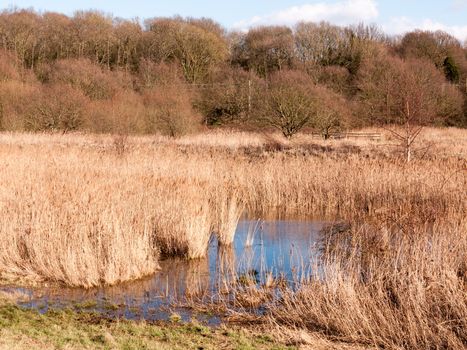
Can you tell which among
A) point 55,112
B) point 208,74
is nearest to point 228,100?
point 208,74

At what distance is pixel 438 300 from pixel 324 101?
20612 mm

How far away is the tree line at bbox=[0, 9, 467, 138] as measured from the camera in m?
25.6

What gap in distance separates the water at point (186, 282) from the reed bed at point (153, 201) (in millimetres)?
260

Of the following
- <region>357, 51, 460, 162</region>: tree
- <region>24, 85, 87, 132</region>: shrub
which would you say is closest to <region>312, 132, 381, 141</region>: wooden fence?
<region>357, 51, 460, 162</region>: tree

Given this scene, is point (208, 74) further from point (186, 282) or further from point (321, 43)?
point (186, 282)

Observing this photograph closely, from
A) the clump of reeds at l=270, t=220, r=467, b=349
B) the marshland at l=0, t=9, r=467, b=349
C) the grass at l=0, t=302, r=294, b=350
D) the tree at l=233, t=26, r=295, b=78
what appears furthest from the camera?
the tree at l=233, t=26, r=295, b=78

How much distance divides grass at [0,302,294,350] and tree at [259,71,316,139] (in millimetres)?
19015

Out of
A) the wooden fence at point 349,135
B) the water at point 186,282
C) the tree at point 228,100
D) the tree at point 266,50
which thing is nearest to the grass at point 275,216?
the water at point 186,282

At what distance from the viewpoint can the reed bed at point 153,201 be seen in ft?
25.1

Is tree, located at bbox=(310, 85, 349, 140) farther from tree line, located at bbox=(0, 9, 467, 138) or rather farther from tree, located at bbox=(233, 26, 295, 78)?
tree, located at bbox=(233, 26, 295, 78)

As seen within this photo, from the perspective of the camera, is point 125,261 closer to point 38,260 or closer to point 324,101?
point 38,260

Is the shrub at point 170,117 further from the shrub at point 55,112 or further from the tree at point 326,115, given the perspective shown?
the tree at point 326,115

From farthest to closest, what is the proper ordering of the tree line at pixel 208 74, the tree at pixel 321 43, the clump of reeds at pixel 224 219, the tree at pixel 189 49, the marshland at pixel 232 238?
1. the tree at pixel 321 43
2. the tree at pixel 189 49
3. the tree line at pixel 208 74
4. the clump of reeds at pixel 224 219
5. the marshland at pixel 232 238

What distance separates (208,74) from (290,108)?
16.5m
